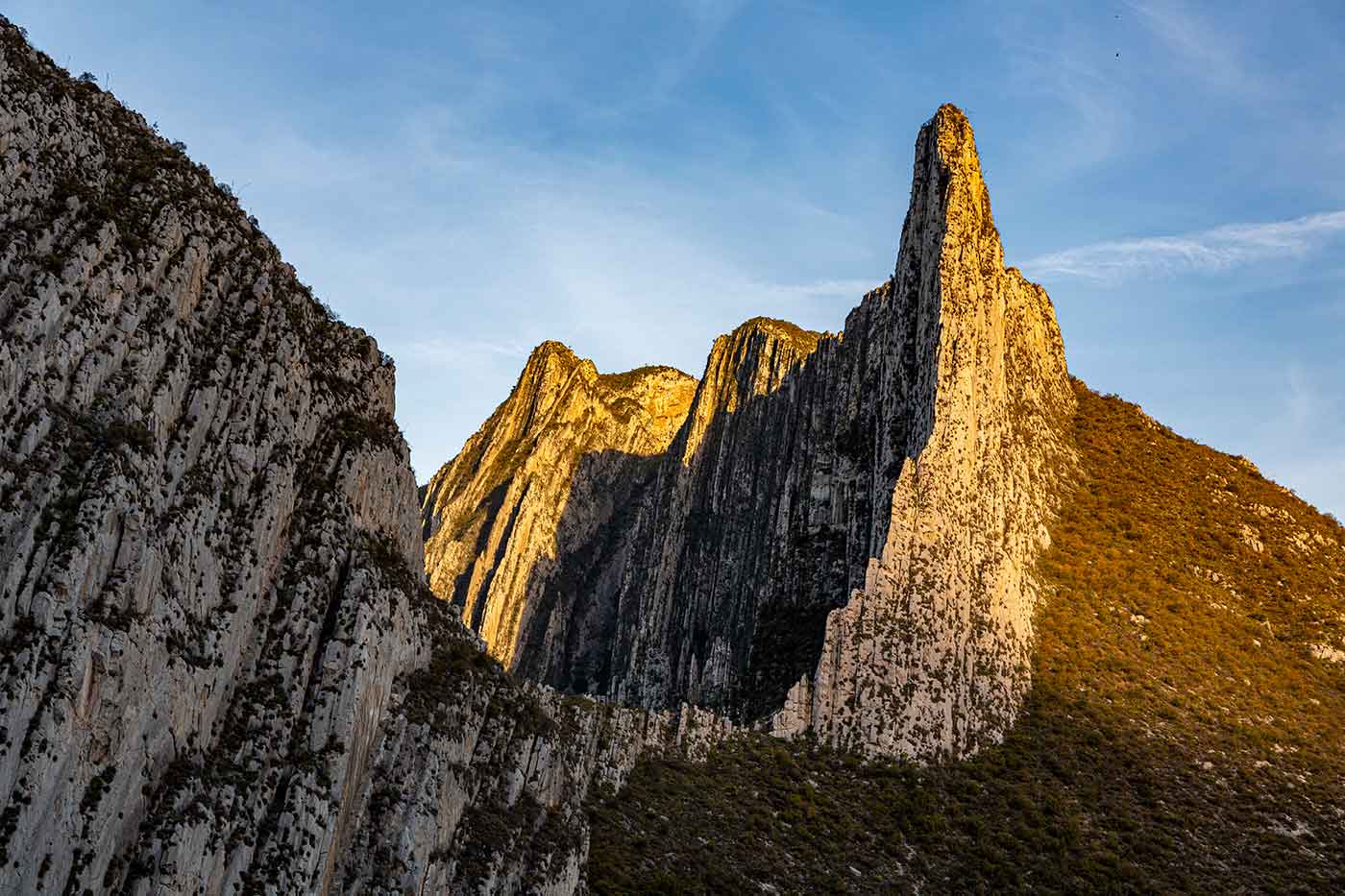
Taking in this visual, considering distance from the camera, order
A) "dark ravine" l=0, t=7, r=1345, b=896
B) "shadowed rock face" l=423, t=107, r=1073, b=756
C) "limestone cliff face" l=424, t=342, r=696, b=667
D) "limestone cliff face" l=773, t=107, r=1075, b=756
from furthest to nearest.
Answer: "limestone cliff face" l=424, t=342, r=696, b=667 < "shadowed rock face" l=423, t=107, r=1073, b=756 < "limestone cliff face" l=773, t=107, r=1075, b=756 < "dark ravine" l=0, t=7, r=1345, b=896

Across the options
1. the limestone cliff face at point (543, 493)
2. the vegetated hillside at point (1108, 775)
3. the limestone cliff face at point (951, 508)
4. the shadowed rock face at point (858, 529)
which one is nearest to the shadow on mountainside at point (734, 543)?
the shadowed rock face at point (858, 529)

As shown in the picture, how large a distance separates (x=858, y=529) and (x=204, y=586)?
69.2 meters

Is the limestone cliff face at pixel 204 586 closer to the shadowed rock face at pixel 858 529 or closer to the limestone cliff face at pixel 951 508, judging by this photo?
the limestone cliff face at pixel 951 508

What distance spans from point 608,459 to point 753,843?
363 ft

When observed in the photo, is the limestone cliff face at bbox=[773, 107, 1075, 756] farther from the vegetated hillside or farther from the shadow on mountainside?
the shadow on mountainside

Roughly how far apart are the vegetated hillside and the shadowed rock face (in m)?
3.98

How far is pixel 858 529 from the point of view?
103m

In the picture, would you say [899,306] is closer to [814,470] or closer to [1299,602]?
[814,470]

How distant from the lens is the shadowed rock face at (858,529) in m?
84.2

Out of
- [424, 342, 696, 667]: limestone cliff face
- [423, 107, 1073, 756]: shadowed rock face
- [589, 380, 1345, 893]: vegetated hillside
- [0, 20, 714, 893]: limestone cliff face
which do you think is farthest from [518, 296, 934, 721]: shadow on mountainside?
[0, 20, 714, 893]: limestone cliff face

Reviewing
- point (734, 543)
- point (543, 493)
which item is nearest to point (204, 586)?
point (734, 543)

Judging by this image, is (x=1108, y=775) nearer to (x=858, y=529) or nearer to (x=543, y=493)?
(x=858, y=529)

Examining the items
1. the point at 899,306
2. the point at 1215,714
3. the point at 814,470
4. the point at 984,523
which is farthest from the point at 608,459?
the point at 1215,714

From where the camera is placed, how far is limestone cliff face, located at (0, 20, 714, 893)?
35.0 metres
